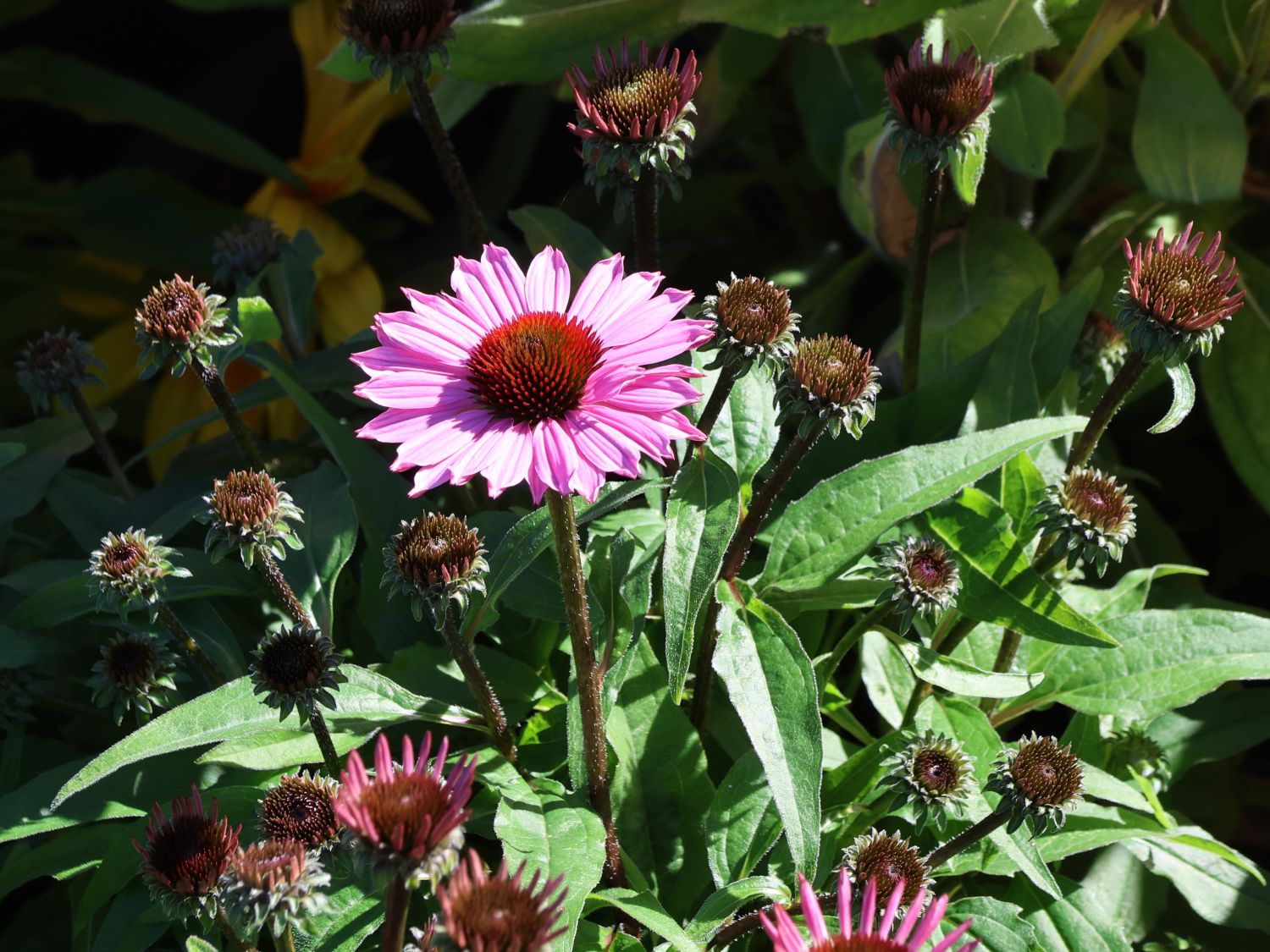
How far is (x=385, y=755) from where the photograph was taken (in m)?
0.45

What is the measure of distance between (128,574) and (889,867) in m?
0.42

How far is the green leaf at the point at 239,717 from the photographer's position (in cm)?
63

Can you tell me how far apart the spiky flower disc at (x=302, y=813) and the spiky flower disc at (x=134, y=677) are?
0.51 feet

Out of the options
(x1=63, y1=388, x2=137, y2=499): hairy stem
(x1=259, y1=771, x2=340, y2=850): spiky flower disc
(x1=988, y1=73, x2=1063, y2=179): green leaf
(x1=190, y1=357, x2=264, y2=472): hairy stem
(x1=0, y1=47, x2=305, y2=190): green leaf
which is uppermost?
(x1=0, y1=47, x2=305, y2=190): green leaf

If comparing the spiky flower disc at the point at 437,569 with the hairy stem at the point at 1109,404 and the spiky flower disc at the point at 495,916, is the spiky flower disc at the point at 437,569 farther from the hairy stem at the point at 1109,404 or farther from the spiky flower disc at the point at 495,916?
the hairy stem at the point at 1109,404

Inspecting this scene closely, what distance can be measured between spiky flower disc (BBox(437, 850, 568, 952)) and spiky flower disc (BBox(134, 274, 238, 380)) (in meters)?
0.40

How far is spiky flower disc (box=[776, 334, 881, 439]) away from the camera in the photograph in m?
0.64

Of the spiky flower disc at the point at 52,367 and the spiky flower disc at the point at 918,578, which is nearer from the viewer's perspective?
the spiky flower disc at the point at 918,578

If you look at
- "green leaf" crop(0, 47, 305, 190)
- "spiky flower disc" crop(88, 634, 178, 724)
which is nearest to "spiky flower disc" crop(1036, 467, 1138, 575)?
"spiky flower disc" crop(88, 634, 178, 724)

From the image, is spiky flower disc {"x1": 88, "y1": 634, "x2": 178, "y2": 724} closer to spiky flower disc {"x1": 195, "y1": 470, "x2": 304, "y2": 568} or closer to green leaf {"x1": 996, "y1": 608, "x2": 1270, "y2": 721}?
spiky flower disc {"x1": 195, "y1": 470, "x2": 304, "y2": 568}

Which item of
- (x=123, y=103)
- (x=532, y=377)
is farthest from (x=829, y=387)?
(x=123, y=103)

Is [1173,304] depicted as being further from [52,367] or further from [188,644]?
[52,367]

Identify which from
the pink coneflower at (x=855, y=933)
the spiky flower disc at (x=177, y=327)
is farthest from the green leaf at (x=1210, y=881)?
the spiky flower disc at (x=177, y=327)

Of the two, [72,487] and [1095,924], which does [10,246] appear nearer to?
[72,487]
